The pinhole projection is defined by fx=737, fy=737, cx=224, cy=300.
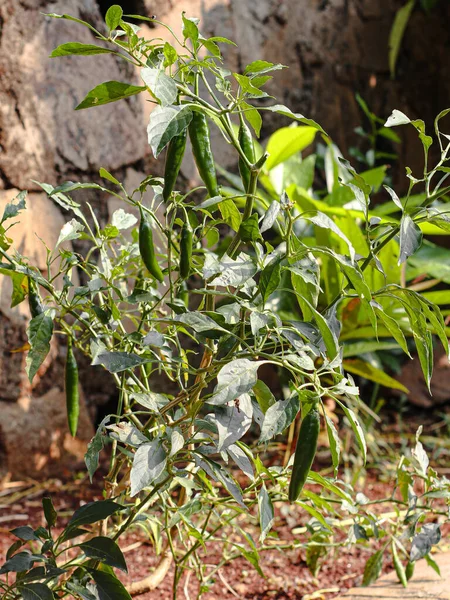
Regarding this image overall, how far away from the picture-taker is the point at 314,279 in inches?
32.4

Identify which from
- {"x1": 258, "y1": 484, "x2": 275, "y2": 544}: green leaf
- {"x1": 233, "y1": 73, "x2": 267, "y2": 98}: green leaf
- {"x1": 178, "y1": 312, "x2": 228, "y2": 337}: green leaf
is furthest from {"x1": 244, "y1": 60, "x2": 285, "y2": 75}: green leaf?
{"x1": 258, "y1": 484, "x2": 275, "y2": 544}: green leaf

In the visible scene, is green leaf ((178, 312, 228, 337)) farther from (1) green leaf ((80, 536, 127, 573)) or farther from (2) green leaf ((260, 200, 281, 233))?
(1) green leaf ((80, 536, 127, 573))

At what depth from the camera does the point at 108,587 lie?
839mm

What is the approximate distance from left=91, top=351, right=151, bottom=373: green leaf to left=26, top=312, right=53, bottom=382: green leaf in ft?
0.25

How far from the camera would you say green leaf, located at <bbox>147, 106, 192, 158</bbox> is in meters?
0.69

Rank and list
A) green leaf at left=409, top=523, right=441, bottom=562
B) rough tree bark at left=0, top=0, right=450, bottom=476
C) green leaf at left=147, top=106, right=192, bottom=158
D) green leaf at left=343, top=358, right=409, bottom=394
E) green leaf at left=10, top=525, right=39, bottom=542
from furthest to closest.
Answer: green leaf at left=343, top=358, right=409, bottom=394
rough tree bark at left=0, top=0, right=450, bottom=476
green leaf at left=409, top=523, right=441, bottom=562
green leaf at left=10, top=525, right=39, bottom=542
green leaf at left=147, top=106, right=192, bottom=158

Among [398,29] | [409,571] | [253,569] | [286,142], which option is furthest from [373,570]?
[398,29]

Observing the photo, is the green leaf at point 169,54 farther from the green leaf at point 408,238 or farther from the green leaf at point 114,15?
the green leaf at point 408,238

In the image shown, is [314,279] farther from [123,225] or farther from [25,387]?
[25,387]

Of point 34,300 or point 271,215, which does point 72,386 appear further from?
point 271,215

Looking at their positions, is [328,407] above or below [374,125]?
below

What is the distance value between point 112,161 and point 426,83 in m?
1.70

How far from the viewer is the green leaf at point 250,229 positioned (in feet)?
2.72

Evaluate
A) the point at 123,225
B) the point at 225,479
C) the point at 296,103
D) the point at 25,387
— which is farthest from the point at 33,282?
the point at 296,103
